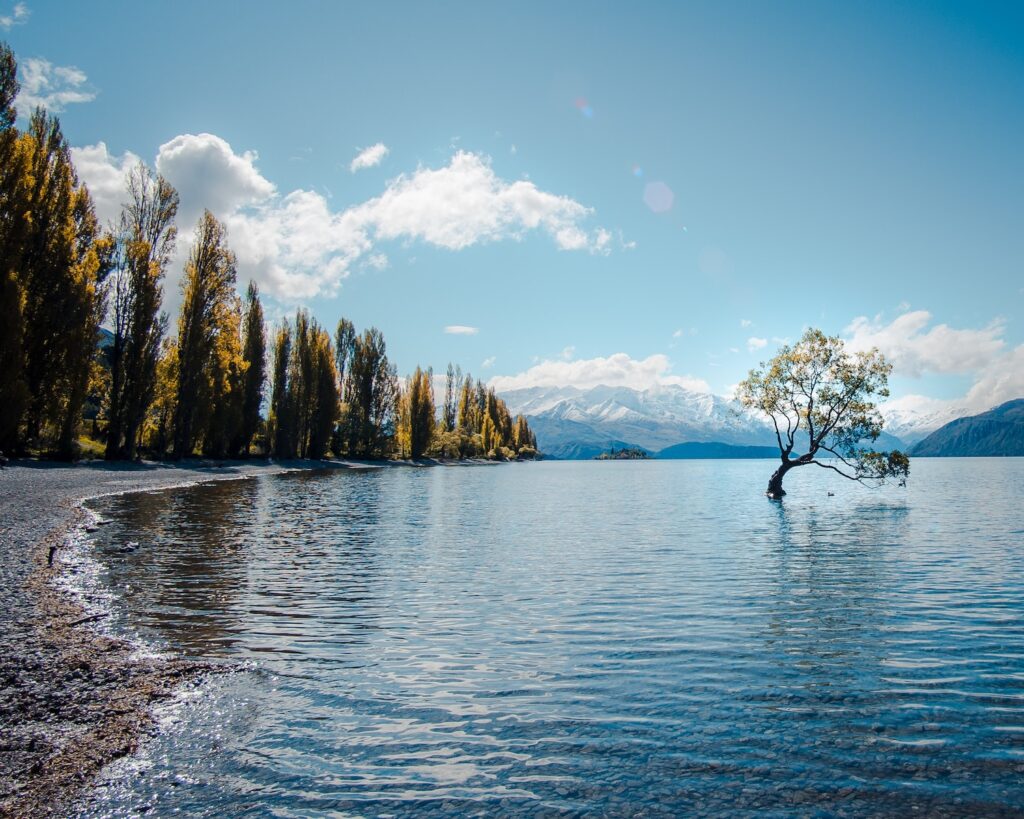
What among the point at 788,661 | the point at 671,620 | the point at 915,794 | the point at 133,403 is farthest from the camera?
the point at 133,403

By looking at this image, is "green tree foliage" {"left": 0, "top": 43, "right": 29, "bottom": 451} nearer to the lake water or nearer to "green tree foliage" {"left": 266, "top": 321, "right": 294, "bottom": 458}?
the lake water

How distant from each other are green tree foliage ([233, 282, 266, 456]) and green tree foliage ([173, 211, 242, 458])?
590 centimetres

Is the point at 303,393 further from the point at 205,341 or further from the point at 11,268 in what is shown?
the point at 11,268

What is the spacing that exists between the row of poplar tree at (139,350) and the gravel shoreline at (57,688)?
36867 millimetres

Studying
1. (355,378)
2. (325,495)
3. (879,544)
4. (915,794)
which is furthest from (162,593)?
(355,378)

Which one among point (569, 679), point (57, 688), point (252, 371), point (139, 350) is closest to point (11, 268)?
point (139, 350)

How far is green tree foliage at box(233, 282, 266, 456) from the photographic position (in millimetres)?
Result: 80812

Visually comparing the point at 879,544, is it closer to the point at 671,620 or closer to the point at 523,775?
the point at 671,620

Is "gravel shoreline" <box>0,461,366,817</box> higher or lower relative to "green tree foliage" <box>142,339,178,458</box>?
lower

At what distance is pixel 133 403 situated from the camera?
60.4 m

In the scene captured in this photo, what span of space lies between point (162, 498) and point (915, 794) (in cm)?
4041

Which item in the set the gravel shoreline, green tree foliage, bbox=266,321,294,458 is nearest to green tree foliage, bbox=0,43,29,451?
the gravel shoreline

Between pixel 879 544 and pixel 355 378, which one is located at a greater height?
pixel 355 378

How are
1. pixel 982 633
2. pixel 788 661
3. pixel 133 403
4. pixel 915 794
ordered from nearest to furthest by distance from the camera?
pixel 915 794, pixel 788 661, pixel 982 633, pixel 133 403
